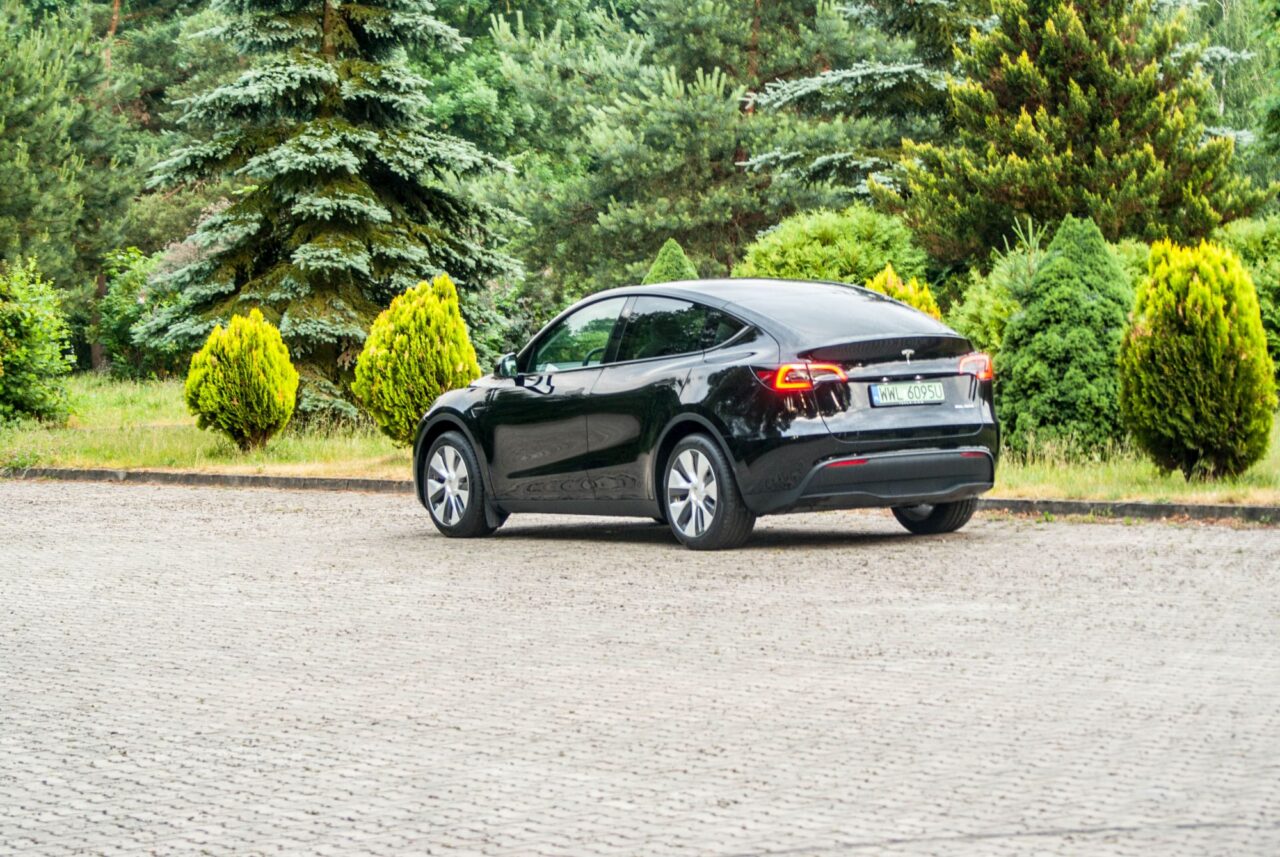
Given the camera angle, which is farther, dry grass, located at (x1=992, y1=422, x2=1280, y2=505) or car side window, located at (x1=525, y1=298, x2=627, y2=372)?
dry grass, located at (x1=992, y1=422, x2=1280, y2=505)

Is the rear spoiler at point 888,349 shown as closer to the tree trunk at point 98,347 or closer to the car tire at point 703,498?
the car tire at point 703,498

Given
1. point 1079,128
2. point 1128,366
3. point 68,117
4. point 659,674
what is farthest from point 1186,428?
point 68,117

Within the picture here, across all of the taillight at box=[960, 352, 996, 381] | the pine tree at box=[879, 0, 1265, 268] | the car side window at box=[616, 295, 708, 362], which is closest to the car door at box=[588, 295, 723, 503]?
the car side window at box=[616, 295, 708, 362]

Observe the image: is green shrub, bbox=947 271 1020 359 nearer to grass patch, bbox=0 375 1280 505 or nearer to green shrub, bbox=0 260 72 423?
grass patch, bbox=0 375 1280 505

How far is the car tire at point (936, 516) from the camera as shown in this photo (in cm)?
1266

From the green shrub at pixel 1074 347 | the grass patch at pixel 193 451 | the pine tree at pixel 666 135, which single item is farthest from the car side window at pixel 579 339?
the pine tree at pixel 666 135

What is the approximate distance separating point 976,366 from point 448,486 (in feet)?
13.5

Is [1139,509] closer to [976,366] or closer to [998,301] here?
[976,366]

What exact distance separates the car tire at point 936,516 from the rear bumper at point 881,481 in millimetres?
770

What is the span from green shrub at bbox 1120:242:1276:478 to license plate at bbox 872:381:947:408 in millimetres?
3341

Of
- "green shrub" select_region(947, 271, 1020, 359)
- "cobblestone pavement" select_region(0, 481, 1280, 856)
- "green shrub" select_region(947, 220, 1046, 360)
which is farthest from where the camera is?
"green shrub" select_region(947, 271, 1020, 359)

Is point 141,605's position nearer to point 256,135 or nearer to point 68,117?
point 256,135

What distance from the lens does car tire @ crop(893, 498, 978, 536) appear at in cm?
1266

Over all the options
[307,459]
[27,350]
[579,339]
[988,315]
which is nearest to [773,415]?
[579,339]
